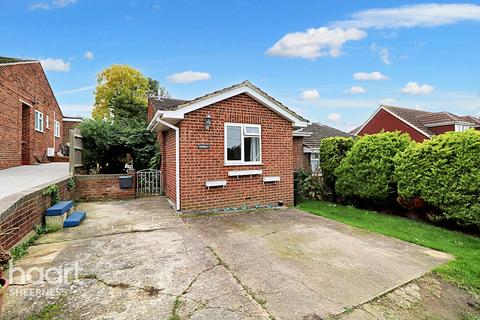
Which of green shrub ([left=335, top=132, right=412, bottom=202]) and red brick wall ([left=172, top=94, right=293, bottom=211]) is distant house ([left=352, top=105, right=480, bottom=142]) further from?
red brick wall ([left=172, top=94, right=293, bottom=211])

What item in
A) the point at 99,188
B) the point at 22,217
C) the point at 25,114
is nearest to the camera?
the point at 22,217

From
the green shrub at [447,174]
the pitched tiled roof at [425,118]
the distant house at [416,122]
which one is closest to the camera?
the green shrub at [447,174]

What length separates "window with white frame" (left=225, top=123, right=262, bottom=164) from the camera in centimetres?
811

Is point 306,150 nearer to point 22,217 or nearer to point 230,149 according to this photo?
point 230,149

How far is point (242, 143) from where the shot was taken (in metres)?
8.30

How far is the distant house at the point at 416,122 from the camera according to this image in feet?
76.4

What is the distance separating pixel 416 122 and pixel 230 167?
2438 centimetres

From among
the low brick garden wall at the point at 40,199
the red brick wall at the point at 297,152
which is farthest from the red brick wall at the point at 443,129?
the low brick garden wall at the point at 40,199

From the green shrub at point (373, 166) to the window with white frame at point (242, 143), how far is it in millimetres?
3455

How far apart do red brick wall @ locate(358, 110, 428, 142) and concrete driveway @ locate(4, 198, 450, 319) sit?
70.0 feet

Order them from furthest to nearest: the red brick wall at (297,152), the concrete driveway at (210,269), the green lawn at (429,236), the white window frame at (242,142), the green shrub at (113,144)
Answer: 1. the red brick wall at (297,152)
2. the green shrub at (113,144)
3. the white window frame at (242,142)
4. the green lawn at (429,236)
5. the concrete driveway at (210,269)

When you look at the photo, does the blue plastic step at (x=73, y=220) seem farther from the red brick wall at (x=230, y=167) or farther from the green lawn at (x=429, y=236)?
the green lawn at (x=429, y=236)

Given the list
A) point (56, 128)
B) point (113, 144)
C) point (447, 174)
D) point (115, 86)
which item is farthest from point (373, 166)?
point (115, 86)

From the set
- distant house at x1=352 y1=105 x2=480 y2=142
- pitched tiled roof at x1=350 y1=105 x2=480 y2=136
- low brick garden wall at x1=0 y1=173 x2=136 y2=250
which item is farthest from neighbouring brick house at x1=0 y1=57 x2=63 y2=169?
pitched tiled roof at x1=350 y1=105 x2=480 y2=136
